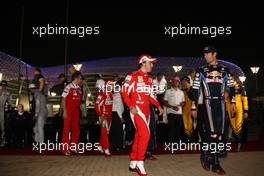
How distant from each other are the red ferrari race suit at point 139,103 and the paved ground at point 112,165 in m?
0.52

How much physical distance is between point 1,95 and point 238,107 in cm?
833

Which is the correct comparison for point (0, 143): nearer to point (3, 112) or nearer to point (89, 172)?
point (3, 112)

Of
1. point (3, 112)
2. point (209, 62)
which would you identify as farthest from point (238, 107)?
point (3, 112)

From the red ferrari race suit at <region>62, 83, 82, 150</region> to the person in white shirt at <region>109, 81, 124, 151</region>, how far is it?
108 cm

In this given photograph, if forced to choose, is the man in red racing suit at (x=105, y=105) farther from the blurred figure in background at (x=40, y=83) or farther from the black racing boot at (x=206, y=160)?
the black racing boot at (x=206, y=160)

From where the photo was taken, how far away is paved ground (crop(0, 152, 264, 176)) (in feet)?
28.8

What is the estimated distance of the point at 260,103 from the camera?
138ft

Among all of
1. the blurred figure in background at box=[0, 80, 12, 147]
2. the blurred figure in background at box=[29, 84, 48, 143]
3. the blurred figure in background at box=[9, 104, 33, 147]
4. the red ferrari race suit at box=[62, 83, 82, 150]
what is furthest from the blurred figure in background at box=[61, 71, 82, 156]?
the blurred figure in background at box=[0, 80, 12, 147]

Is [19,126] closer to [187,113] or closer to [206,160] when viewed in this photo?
[187,113]

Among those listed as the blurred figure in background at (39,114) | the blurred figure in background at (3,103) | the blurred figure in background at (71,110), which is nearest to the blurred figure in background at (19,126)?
the blurred figure in background at (3,103)

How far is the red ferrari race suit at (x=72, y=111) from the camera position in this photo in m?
12.7

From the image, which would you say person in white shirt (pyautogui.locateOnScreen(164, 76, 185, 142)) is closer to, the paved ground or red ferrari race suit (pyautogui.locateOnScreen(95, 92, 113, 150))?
the paved ground

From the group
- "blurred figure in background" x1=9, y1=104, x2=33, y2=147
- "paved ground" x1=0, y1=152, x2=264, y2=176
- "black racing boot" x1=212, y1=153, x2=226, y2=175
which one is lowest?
"paved ground" x1=0, y1=152, x2=264, y2=176

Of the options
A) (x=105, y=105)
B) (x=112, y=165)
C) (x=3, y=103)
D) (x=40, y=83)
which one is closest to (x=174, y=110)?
(x=105, y=105)
